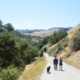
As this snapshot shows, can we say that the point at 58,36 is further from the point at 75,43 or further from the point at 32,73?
the point at 32,73

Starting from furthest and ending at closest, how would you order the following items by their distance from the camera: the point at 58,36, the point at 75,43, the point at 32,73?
the point at 58,36 < the point at 75,43 < the point at 32,73

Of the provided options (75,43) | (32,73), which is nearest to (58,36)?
(75,43)

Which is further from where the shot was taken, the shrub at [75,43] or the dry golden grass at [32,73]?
the shrub at [75,43]

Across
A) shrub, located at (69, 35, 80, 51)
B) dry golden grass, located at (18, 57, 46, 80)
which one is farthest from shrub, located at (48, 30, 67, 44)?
dry golden grass, located at (18, 57, 46, 80)

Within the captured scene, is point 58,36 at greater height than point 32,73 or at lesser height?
lesser

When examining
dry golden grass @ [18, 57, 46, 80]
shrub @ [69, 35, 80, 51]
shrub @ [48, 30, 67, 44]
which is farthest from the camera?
shrub @ [48, 30, 67, 44]

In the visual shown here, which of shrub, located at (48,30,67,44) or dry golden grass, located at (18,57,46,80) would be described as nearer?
dry golden grass, located at (18,57,46,80)

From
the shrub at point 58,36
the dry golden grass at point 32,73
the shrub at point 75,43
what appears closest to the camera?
the dry golden grass at point 32,73

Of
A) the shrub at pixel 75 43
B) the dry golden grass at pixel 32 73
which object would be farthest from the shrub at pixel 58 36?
the dry golden grass at pixel 32 73

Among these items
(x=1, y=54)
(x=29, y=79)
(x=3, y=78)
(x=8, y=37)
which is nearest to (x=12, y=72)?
(x=3, y=78)

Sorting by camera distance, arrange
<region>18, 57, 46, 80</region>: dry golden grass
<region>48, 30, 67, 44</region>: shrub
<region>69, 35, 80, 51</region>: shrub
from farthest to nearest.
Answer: <region>48, 30, 67, 44</region>: shrub
<region>69, 35, 80, 51</region>: shrub
<region>18, 57, 46, 80</region>: dry golden grass

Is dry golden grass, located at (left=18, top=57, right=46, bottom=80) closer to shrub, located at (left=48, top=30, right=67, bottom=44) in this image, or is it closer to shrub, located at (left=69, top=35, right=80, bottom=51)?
shrub, located at (left=69, top=35, right=80, bottom=51)

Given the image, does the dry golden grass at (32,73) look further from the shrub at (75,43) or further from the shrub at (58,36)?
the shrub at (58,36)

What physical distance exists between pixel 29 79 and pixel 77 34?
56.0 meters
